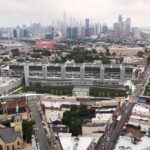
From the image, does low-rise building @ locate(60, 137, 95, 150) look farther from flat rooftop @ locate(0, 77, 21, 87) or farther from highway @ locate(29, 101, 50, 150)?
flat rooftop @ locate(0, 77, 21, 87)

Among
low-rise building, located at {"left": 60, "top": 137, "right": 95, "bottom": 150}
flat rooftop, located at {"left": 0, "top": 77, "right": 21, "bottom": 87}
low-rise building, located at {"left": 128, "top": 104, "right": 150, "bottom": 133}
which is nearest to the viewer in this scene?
low-rise building, located at {"left": 60, "top": 137, "right": 95, "bottom": 150}

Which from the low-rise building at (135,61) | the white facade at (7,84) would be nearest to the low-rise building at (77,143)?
the white facade at (7,84)

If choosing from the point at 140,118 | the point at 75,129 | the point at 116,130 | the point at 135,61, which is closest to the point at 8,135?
the point at 75,129

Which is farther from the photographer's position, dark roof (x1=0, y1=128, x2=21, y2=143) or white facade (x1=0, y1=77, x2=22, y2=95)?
white facade (x1=0, y1=77, x2=22, y2=95)

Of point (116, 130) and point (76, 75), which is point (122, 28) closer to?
point (76, 75)

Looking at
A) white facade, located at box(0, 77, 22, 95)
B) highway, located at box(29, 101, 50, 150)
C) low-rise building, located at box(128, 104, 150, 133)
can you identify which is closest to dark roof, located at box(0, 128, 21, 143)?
highway, located at box(29, 101, 50, 150)

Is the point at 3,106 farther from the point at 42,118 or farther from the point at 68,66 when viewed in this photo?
the point at 68,66
